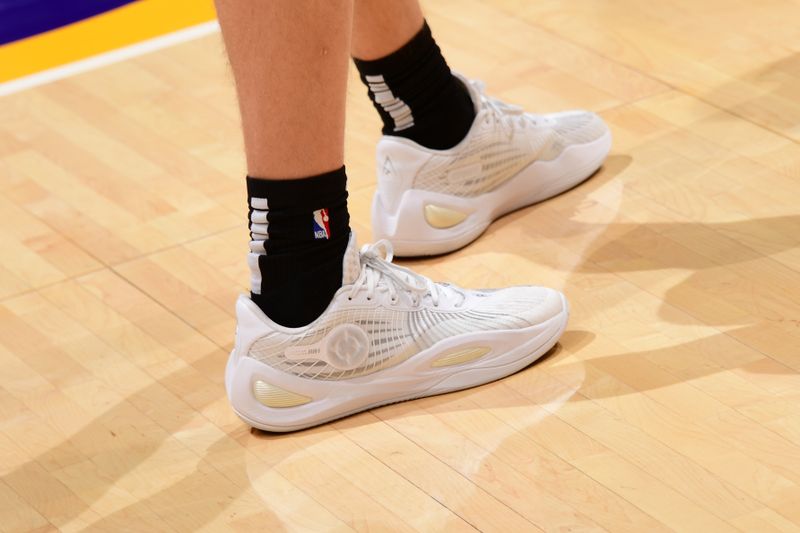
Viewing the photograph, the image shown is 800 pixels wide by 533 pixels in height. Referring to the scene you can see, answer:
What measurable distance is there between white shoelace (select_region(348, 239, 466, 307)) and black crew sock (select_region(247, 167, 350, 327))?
1.5 inches

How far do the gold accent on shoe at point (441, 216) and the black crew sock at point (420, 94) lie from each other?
8 centimetres

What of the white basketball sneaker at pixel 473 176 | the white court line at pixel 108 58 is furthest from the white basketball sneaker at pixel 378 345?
the white court line at pixel 108 58

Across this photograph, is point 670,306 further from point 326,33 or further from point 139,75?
point 139,75

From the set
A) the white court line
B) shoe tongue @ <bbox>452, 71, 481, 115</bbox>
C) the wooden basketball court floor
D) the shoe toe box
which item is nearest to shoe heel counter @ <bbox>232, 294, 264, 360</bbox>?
the wooden basketball court floor

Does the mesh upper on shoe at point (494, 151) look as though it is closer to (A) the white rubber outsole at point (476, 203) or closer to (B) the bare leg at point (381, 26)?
(A) the white rubber outsole at point (476, 203)

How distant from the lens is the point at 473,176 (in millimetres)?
1661

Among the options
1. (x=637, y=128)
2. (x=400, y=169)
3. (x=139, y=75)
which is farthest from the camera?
(x=139, y=75)

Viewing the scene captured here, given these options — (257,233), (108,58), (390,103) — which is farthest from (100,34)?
(257,233)

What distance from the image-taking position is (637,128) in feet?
6.31

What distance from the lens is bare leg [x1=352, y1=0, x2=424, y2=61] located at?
1.55 m

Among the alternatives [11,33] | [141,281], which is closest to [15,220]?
[141,281]

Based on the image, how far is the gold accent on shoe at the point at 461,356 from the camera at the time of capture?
137 centimetres

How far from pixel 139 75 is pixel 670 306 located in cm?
111

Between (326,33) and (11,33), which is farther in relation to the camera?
(11,33)
